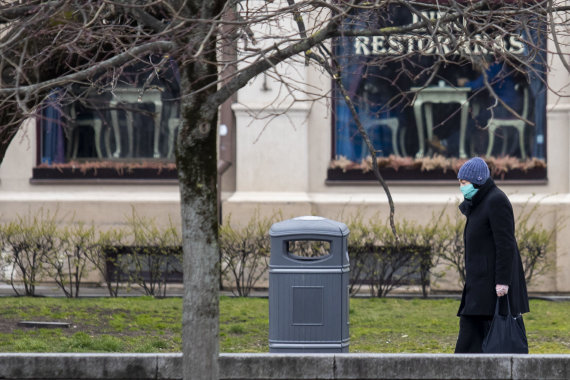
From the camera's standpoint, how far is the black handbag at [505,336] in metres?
7.49

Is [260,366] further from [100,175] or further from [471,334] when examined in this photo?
[100,175]

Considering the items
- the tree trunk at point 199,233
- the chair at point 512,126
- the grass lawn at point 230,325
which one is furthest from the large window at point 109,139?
the tree trunk at point 199,233

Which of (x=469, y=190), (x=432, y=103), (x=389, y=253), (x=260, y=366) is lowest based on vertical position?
(x=260, y=366)

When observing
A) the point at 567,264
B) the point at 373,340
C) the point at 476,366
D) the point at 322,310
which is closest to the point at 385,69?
the point at 567,264

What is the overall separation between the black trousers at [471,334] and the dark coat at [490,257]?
0.10 metres

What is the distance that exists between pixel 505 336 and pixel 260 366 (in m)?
1.77

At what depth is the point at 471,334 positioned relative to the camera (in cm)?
776

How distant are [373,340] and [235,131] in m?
6.04

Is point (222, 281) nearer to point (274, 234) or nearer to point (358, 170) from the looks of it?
point (358, 170)

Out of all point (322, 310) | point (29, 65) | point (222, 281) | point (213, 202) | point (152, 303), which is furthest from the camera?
point (222, 281)

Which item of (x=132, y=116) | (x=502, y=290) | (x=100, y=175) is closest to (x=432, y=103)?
(x=132, y=116)

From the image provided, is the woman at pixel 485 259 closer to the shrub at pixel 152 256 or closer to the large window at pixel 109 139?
the shrub at pixel 152 256

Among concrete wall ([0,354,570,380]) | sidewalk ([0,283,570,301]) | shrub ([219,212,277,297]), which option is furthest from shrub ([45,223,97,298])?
concrete wall ([0,354,570,380])

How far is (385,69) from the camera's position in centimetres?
1475
